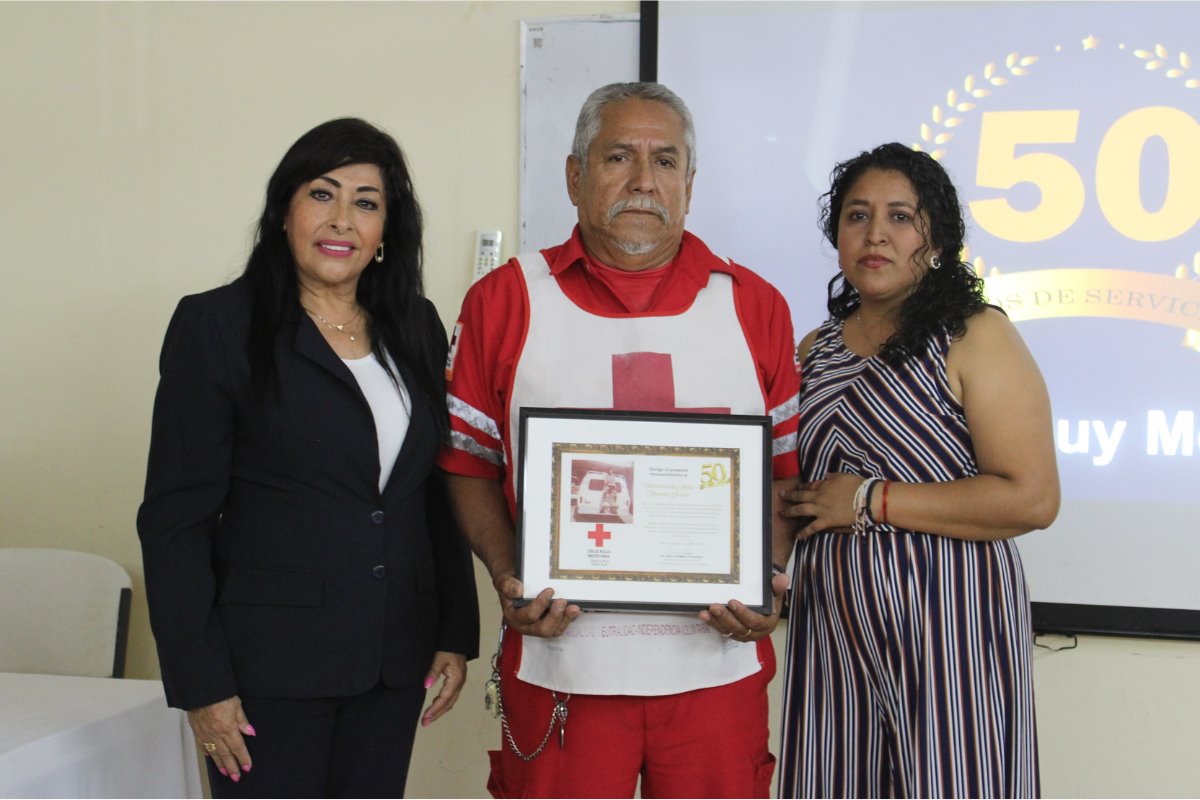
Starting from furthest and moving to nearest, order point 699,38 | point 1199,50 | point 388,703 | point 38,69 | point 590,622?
point 38,69, point 699,38, point 1199,50, point 388,703, point 590,622

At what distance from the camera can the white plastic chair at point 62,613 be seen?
2.57 m

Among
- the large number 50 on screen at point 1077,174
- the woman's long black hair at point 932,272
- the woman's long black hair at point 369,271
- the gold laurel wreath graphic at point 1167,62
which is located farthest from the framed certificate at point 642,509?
the gold laurel wreath graphic at point 1167,62

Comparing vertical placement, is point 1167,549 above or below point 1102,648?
above

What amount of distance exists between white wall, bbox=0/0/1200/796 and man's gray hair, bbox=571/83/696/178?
3.03ft

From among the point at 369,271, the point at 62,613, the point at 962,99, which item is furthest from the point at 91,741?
the point at 962,99

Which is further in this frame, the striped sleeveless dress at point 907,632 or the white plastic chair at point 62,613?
the white plastic chair at point 62,613

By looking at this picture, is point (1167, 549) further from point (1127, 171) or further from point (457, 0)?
point (457, 0)

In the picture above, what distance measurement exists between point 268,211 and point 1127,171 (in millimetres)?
1931

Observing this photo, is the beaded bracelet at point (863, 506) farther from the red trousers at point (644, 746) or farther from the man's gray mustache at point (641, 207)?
the man's gray mustache at point (641, 207)

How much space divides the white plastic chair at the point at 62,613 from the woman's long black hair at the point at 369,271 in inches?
52.1

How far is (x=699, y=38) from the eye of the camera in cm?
253

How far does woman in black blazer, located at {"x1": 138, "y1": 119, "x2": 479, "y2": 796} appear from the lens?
5.05ft

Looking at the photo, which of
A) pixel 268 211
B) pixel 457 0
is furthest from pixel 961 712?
pixel 457 0

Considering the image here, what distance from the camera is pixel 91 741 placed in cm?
197
